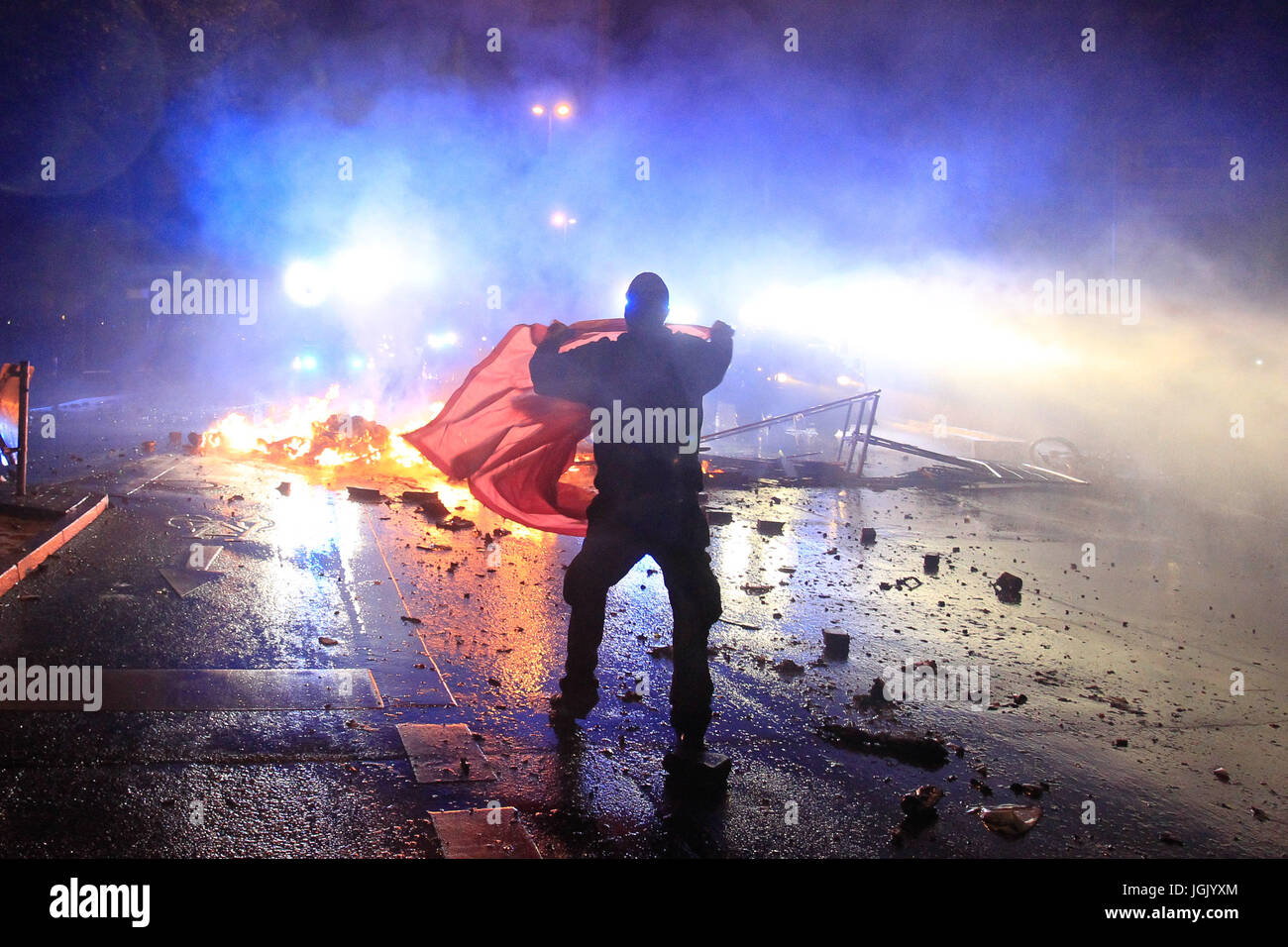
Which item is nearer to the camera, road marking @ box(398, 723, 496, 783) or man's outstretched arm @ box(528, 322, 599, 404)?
road marking @ box(398, 723, 496, 783)

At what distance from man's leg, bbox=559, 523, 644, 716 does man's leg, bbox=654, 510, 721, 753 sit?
0.22 metres

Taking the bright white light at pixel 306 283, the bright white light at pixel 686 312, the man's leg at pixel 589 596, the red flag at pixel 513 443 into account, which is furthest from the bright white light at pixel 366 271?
the man's leg at pixel 589 596

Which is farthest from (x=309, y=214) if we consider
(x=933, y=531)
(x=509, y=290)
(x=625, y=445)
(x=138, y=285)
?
(x=625, y=445)

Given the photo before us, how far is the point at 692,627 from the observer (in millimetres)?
3391

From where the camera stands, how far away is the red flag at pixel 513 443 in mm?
4270

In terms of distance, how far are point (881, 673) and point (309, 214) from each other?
2358 centimetres

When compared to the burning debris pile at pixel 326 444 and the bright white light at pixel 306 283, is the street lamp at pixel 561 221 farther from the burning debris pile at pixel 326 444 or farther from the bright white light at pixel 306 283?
the burning debris pile at pixel 326 444

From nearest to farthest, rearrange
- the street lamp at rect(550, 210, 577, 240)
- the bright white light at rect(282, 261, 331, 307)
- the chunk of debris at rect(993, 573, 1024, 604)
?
the chunk of debris at rect(993, 573, 1024, 604) < the street lamp at rect(550, 210, 577, 240) < the bright white light at rect(282, 261, 331, 307)

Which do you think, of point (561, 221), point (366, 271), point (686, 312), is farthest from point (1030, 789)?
point (366, 271)

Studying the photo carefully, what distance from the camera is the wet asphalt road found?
2.76m

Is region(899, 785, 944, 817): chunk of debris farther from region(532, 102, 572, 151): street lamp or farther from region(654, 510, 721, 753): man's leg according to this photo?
region(532, 102, 572, 151): street lamp

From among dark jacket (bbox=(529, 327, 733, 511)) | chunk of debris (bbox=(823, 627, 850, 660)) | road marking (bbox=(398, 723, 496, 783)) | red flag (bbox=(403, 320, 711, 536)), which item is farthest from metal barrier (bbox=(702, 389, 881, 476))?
road marking (bbox=(398, 723, 496, 783))

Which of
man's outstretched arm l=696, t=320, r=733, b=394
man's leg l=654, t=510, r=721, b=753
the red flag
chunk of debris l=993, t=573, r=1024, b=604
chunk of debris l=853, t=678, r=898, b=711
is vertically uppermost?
man's outstretched arm l=696, t=320, r=733, b=394
